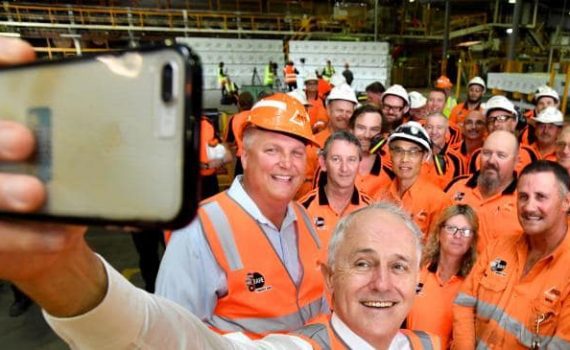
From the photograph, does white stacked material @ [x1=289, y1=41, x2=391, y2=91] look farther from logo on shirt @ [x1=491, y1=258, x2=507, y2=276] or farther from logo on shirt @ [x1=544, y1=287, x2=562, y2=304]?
logo on shirt @ [x1=544, y1=287, x2=562, y2=304]

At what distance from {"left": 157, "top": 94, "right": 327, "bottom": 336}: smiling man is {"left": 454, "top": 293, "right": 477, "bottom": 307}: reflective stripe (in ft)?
3.17

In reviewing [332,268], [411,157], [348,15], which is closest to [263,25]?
[348,15]

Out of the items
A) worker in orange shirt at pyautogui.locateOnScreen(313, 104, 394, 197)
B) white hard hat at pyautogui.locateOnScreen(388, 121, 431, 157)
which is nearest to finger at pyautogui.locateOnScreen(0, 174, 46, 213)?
worker in orange shirt at pyautogui.locateOnScreen(313, 104, 394, 197)

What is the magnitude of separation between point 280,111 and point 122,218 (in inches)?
61.0

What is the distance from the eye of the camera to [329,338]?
1.54 metres

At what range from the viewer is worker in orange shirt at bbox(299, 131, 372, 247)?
3068mm

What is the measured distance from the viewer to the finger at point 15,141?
20.4 inches

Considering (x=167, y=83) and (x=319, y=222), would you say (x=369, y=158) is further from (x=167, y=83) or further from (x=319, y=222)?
(x=167, y=83)

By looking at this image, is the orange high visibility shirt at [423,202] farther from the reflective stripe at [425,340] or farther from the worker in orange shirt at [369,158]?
the reflective stripe at [425,340]

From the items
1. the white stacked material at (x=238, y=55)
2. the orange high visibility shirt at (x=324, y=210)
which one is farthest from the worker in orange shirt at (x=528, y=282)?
the white stacked material at (x=238, y=55)

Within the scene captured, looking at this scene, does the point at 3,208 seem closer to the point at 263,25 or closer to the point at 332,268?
the point at 332,268

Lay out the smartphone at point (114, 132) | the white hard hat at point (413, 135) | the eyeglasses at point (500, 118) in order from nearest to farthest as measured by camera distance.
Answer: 1. the smartphone at point (114, 132)
2. the white hard hat at point (413, 135)
3. the eyeglasses at point (500, 118)

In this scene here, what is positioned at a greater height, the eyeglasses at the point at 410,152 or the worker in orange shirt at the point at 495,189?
the eyeglasses at the point at 410,152

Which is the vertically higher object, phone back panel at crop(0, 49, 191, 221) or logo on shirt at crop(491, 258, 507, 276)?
phone back panel at crop(0, 49, 191, 221)
